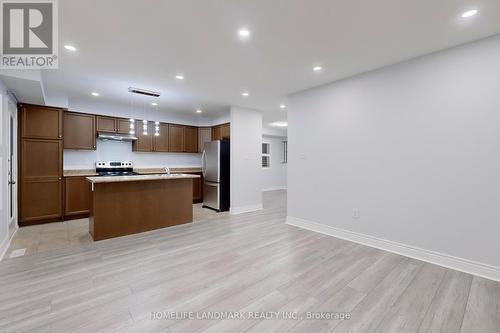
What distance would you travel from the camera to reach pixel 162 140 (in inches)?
251

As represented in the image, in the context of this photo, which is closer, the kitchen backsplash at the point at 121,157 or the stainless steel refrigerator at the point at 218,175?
the kitchen backsplash at the point at 121,157

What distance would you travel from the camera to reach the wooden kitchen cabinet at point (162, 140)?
6.26 metres

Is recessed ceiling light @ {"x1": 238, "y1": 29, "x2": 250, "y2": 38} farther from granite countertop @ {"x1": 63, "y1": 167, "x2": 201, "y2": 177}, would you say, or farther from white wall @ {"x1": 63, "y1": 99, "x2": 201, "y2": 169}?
granite countertop @ {"x1": 63, "y1": 167, "x2": 201, "y2": 177}

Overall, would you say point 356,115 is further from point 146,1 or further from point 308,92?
point 146,1

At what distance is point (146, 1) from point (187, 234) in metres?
3.29

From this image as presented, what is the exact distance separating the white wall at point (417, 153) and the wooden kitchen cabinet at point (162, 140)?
4215 mm

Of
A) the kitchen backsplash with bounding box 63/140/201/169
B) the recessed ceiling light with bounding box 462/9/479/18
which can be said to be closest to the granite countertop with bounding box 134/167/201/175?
the kitchen backsplash with bounding box 63/140/201/169

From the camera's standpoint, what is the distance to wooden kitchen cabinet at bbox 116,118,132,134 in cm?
561

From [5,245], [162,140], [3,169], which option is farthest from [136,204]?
[162,140]

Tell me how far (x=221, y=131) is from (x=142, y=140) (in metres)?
2.15

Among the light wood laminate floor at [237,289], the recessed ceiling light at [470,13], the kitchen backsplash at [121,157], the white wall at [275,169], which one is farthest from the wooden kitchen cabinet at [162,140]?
the recessed ceiling light at [470,13]

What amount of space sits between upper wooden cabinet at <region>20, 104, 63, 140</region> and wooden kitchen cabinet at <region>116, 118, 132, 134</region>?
1.14 m

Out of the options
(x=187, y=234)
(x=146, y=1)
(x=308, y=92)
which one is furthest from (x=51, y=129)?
(x=308, y=92)

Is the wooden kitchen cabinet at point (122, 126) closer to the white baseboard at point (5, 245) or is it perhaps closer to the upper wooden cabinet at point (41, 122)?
the upper wooden cabinet at point (41, 122)
